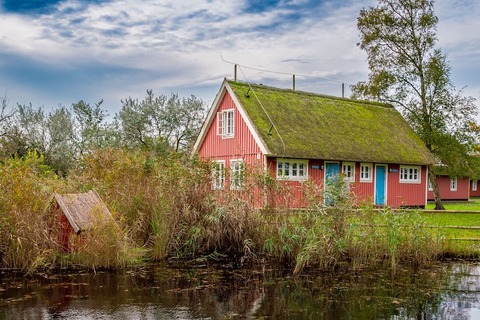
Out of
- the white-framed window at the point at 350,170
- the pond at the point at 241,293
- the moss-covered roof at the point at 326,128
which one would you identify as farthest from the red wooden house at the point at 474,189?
the pond at the point at 241,293

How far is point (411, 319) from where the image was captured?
7355mm

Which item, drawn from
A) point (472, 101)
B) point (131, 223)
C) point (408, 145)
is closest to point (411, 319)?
point (131, 223)

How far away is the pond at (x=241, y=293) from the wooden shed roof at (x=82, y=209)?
116cm

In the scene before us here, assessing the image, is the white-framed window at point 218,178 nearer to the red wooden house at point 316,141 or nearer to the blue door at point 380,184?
the red wooden house at point 316,141

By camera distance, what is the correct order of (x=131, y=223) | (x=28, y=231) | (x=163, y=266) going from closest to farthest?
(x=28, y=231) < (x=163, y=266) < (x=131, y=223)

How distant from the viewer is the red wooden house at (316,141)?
70.1 feet

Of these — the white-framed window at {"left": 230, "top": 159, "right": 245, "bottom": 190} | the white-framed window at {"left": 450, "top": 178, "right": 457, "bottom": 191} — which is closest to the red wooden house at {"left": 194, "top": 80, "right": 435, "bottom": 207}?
the white-framed window at {"left": 230, "top": 159, "right": 245, "bottom": 190}

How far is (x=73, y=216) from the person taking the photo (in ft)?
36.8

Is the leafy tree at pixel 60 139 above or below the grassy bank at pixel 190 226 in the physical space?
above

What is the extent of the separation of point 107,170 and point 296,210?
5569 millimetres

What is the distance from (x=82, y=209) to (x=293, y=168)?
1182 centimetres

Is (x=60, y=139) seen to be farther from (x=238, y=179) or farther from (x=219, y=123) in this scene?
(x=238, y=179)

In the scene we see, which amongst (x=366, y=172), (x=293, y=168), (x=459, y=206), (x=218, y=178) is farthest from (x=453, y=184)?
(x=218, y=178)

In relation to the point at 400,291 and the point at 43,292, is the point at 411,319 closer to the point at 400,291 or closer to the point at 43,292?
the point at 400,291
